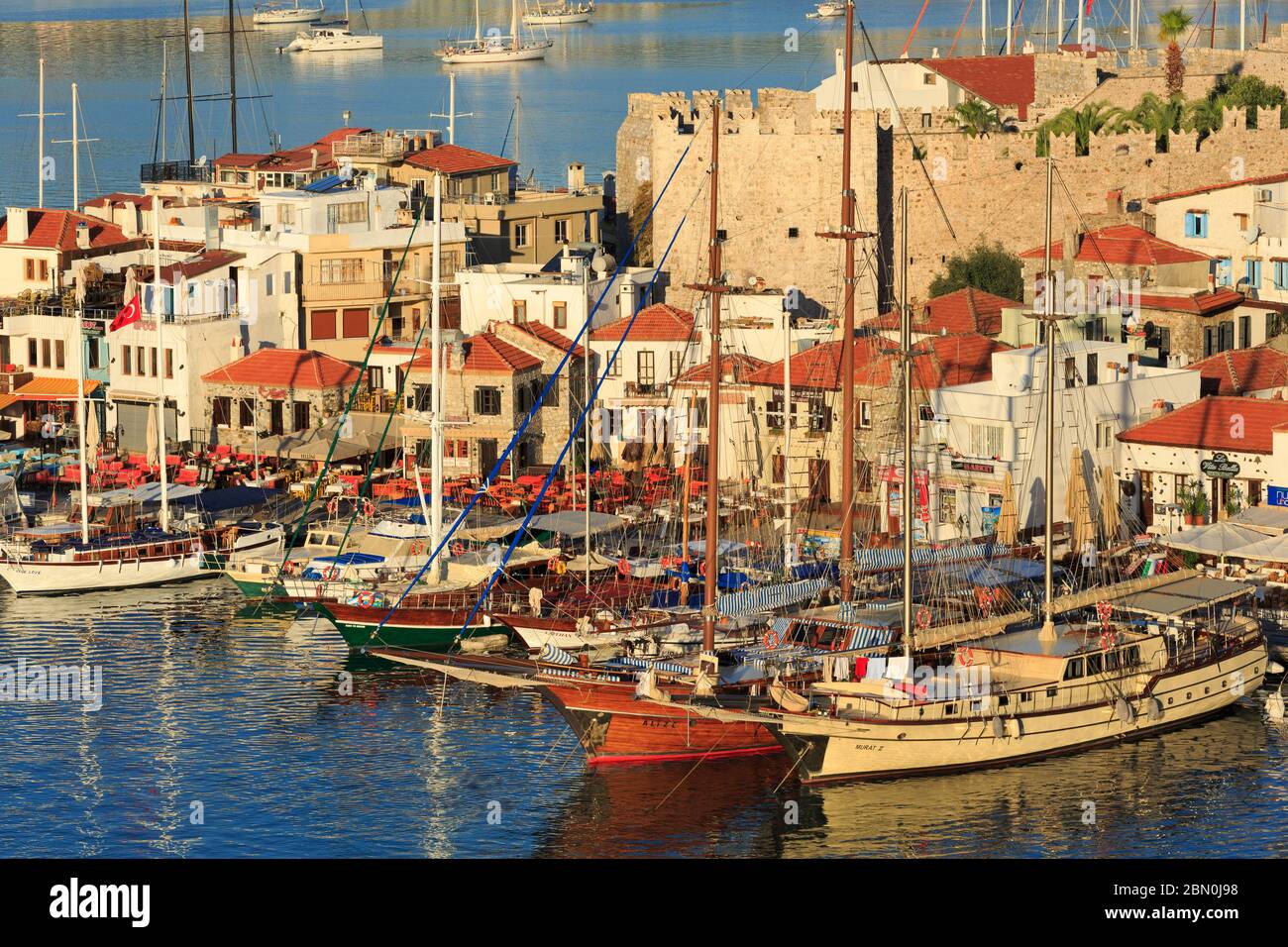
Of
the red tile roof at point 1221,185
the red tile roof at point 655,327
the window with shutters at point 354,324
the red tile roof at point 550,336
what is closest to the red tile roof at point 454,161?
the window with shutters at point 354,324

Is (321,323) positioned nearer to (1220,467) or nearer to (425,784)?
(1220,467)

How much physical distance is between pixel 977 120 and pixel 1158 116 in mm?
5499

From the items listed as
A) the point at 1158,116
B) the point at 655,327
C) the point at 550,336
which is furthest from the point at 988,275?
the point at 550,336

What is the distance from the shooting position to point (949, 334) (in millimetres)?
69562

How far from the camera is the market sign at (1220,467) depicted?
194 ft

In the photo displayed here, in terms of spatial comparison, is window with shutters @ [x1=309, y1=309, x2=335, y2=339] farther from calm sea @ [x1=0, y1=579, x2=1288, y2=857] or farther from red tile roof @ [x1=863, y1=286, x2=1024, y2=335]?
calm sea @ [x1=0, y1=579, x2=1288, y2=857]

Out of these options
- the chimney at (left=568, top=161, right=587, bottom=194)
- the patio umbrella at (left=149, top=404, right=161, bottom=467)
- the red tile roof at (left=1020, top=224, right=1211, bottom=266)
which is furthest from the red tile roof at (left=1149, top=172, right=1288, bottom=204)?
the patio umbrella at (left=149, top=404, right=161, bottom=467)

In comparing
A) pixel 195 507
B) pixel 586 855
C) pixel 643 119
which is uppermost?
pixel 643 119

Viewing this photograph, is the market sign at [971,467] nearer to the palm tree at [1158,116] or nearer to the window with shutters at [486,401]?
the window with shutters at [486,401]

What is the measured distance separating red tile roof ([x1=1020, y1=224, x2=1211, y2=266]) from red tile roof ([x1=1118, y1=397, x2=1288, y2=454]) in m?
11.4

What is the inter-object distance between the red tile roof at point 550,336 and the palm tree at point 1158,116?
63.7 feet
